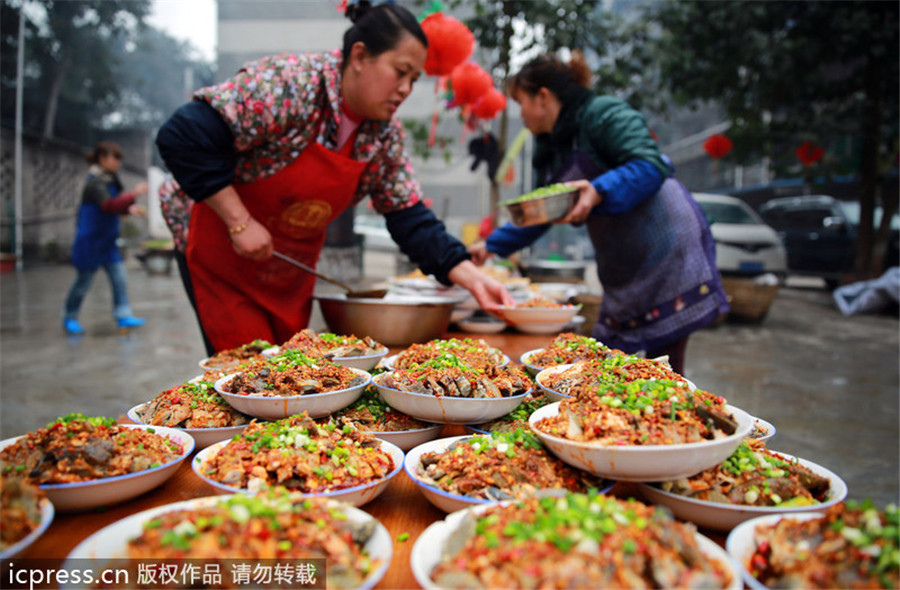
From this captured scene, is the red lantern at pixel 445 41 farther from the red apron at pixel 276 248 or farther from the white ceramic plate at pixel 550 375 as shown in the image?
the white ceramic plate at pixel 550 375

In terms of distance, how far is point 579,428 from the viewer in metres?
1.10

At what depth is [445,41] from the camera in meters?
3.70

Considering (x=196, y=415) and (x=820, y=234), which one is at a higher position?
(x=820, y=234)

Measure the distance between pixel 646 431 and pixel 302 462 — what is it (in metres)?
0.63

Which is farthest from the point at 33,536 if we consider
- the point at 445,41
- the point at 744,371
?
the point at 744,371

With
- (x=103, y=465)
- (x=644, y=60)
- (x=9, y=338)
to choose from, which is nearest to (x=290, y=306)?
(x=103, y=465)

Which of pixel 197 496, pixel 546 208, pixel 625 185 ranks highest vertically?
pixel 625 185

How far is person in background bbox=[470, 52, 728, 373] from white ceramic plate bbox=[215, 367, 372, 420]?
1592 mm

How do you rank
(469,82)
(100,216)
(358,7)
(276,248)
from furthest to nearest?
(100,216)
(469,82)
(276,248)
(358,7)

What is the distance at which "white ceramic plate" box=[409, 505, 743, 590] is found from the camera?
76 centimetres

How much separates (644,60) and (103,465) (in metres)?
6.66

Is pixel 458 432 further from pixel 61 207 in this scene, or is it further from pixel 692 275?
pixel 61 207

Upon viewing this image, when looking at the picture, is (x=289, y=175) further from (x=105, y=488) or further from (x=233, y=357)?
(x=105, y=488)

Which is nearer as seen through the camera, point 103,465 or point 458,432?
point 103,465
